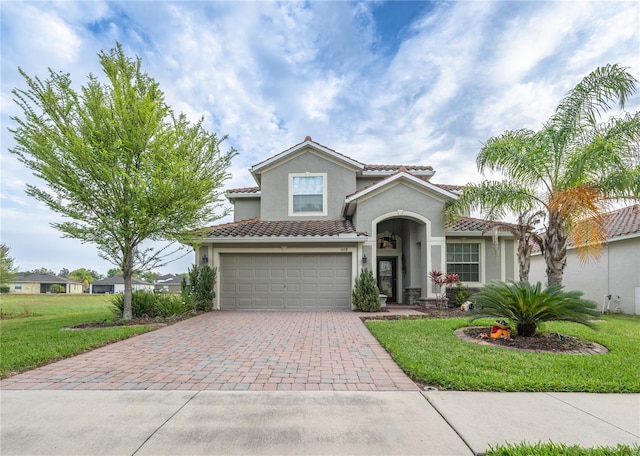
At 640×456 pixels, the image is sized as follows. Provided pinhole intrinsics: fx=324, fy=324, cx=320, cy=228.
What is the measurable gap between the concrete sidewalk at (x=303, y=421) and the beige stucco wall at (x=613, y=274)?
10724 millimetres

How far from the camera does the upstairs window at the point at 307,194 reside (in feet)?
51.3

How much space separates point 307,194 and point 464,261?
7747mm

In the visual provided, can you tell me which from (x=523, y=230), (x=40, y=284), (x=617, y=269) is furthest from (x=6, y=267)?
(x=40, y=284)

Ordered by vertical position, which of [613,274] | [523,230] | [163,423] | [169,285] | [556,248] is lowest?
[169,285]

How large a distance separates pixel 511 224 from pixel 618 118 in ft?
14.3

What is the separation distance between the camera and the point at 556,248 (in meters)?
9.79

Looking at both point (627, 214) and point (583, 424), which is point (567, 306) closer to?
point (583, 424)

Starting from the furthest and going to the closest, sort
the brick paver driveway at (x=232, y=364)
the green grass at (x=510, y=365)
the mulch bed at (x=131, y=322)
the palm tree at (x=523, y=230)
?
1. the palm tree at (x=523, y=230)
2. the mulch bed at (x=131, y=322)
3. the brick paver driveway at (x=232, y=364)
4. the green grass at (x=510, y=365)

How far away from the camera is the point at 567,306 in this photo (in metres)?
6.57

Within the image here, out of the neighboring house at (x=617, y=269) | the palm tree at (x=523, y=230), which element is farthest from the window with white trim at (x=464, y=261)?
the neighboring house at (x=617, y=269)

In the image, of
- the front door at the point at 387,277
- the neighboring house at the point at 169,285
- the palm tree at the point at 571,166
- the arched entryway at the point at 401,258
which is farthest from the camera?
the front door at the point at 387,277

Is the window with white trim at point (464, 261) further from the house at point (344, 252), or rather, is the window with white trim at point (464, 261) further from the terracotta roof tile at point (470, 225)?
the terracotta roof tile at point (470, 225)

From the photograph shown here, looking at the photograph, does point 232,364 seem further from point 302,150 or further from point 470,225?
point 470,225

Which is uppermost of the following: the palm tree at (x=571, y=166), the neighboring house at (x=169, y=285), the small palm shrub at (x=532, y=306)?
the palm tree at (x=571, y=166)
